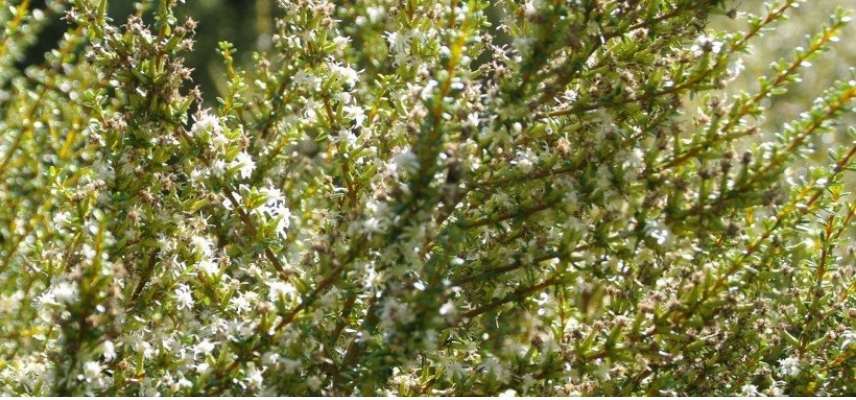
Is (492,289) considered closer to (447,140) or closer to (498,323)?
(498,323)

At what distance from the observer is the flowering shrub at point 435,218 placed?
1279mm

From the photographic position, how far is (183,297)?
A: 140 cm

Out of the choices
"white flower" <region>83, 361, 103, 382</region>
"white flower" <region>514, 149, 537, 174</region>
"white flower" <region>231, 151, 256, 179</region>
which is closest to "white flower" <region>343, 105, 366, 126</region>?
"white flower" <region>231, 151, 256, 179</region>

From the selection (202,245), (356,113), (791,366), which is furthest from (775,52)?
(202,245)

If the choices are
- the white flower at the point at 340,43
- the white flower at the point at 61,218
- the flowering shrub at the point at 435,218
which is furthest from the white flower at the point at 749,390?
the white flower at the point at 61,218

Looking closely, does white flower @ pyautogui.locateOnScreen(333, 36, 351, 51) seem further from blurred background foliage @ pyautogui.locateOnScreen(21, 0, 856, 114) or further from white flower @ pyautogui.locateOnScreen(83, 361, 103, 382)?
blurred background foliage @ pyautogui.locateOnScreen(21, 0, 856, 114)

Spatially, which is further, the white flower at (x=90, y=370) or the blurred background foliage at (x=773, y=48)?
the blurred background foliage at (x=773, y=48)

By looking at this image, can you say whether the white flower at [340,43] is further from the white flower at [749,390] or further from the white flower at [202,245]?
the white flower at [749,390]

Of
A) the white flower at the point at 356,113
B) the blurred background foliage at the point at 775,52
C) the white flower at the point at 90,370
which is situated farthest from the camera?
the blurred background foliage at the point at 775,52

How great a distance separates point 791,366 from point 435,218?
59cm

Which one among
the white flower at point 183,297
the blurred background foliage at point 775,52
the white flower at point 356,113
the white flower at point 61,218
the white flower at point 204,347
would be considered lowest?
the white flower at point 204,347

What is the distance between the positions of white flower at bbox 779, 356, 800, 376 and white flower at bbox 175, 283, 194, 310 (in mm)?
868

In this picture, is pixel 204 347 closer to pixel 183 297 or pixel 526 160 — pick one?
pixel 183 297

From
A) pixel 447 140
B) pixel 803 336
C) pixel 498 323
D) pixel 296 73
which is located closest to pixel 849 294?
pixel 803 336
